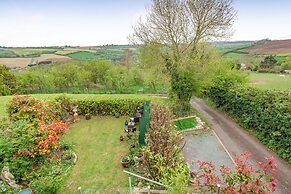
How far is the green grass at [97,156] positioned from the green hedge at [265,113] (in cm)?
826

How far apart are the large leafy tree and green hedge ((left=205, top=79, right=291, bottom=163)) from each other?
11.6 ft

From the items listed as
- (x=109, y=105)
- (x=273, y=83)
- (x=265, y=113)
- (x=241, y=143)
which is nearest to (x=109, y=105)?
(x=109, y=105)

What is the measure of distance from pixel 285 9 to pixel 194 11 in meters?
7.66

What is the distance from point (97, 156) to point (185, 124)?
7037 millimetres

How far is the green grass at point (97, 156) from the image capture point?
790 cm

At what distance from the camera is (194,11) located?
1602 cm

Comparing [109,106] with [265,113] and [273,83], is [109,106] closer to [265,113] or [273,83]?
[265,113]

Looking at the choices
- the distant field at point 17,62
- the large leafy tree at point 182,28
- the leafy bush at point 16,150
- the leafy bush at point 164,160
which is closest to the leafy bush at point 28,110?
the leafy bush at point 16,150

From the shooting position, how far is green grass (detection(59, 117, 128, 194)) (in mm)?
7898

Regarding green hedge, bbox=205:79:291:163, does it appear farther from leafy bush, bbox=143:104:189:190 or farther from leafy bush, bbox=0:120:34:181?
leafy bush, bbox=0:120:34:181

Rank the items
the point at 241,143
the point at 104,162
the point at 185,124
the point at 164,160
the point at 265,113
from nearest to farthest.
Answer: the point at 164,160
the point at 104,162
the point at 265,113
the point at 241,143
the point at 185,124

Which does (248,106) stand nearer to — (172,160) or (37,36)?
(172,160)

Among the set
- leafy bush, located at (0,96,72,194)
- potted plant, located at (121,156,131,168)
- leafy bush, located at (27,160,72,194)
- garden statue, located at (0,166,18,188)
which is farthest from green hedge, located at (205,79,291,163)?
garden statue, located at (0,166,18,188)

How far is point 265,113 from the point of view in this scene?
1184 cm
